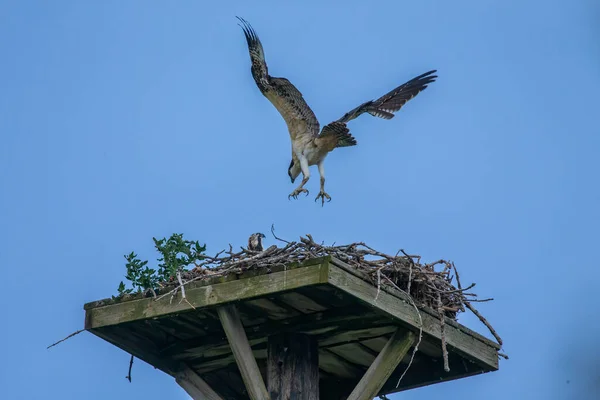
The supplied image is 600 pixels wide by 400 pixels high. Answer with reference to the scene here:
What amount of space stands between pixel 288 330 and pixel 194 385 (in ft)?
2.88

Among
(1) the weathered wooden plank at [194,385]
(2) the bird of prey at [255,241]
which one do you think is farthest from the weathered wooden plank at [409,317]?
(2) the bird of prey at [255,241]

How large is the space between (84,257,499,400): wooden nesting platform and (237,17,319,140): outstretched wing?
111 inches

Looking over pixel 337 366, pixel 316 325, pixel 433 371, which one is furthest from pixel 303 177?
pixel 316 325

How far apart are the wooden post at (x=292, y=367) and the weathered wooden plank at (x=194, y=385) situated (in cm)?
54

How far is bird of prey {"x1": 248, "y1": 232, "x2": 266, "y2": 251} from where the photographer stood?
7.85m

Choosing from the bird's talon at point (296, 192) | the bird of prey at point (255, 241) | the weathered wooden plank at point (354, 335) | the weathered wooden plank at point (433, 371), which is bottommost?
the weathered wooden plank at point (433, 371)

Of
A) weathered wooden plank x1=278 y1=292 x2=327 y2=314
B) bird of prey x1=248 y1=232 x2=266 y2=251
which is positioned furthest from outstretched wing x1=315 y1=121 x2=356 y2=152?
weathered wooden plank x1=278 y1=292 x2=327 y2=314

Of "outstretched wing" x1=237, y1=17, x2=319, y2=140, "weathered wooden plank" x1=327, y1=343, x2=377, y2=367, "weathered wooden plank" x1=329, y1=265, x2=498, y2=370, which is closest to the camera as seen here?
"weathered wooden plank" x1=329, y1=265, x2=498, y2=370

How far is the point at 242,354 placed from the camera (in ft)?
20.0

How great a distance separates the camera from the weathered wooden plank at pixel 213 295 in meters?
5.75

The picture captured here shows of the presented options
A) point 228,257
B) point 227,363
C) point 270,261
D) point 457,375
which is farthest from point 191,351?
point 457,375

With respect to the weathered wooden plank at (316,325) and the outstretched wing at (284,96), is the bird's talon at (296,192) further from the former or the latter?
the weathered wooden plank at (316,325)

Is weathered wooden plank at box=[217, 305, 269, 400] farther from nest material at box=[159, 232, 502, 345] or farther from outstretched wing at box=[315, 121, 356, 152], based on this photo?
outstretched wing at box=[315, 121, 356, 152]

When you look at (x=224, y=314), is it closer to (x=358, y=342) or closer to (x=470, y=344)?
(x=358, y=342)
